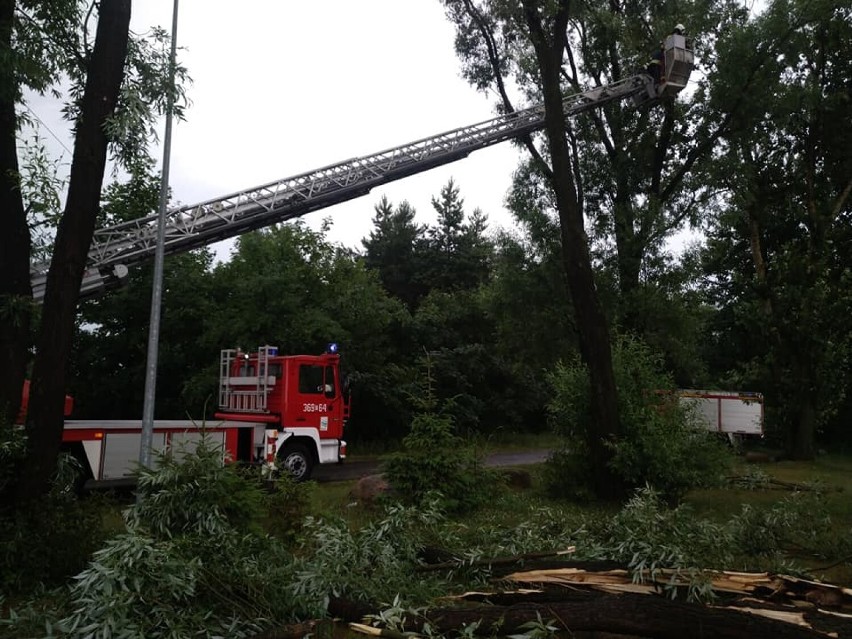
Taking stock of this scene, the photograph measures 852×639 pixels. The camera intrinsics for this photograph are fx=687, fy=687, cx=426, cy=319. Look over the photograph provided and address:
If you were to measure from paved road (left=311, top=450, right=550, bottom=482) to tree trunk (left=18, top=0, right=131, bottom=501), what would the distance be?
848 centimetres

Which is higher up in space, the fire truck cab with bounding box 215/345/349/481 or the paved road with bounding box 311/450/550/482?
the fire truck cab with bounding box 215/345/349/481

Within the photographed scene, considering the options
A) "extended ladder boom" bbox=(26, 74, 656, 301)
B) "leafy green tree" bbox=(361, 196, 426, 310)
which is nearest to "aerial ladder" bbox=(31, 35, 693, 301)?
"extended ladder boom" bbox=(26, 74, 656, 301)

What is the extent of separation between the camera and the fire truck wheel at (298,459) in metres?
14.1

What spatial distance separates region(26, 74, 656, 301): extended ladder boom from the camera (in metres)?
12.3

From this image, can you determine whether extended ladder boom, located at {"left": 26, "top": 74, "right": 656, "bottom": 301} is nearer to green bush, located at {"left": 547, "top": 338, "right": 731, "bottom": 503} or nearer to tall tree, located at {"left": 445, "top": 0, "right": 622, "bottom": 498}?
tall tree, located at {"left": 445, "top": 0, "right": 622, "bottom": 498}

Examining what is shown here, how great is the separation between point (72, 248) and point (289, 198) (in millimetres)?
6814

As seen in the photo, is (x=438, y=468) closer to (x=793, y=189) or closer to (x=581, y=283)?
(x=581, y=283)

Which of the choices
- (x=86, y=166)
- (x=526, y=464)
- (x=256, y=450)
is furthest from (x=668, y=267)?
(x=86, y=166)

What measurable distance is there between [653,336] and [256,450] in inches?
426

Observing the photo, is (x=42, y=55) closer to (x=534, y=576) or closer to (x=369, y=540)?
(x=369, y=540)

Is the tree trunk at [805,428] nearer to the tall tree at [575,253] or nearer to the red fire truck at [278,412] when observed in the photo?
the tall tree at [575,253]

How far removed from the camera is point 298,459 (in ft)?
47.2

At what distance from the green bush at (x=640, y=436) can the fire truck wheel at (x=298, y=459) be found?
16.8ft

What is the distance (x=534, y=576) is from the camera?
19.2ft
